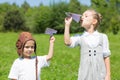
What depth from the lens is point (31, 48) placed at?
16.1 ft

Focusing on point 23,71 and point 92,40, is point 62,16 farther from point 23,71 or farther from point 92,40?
point 23,71

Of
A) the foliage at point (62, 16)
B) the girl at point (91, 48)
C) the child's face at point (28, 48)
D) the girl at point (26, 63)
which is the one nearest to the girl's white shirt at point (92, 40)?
the girl at point (91, 48)

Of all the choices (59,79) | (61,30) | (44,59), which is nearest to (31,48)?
(44,59)

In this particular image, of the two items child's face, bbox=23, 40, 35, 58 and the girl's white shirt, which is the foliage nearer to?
the girl's white shirt

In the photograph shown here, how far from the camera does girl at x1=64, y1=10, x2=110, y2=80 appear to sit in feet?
16.0

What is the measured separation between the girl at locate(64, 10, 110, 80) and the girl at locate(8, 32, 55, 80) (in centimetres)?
38

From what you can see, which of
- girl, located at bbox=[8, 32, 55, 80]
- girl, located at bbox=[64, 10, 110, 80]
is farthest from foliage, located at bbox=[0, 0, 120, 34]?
girl, located at bbox=[8, 32, 55, 80]

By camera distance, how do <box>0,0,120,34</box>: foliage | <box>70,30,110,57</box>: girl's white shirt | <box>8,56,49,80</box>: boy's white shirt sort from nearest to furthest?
<box>8,56,49,80</box>: boy's white shirt
<box>70,30,110,57</box>: girl's white shirt
<box>0,0,120,34</box>: foliage

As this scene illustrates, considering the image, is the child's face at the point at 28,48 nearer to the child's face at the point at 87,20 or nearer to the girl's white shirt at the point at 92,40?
the girl's white shirt at the point at 92,40

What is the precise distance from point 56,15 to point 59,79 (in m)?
48.0

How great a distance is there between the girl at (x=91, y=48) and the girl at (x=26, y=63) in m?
0.38

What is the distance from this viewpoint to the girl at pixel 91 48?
16.0 ft

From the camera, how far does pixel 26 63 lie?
4.89 metres

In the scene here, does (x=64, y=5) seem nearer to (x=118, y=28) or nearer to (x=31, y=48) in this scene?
(x=118, y=28)
